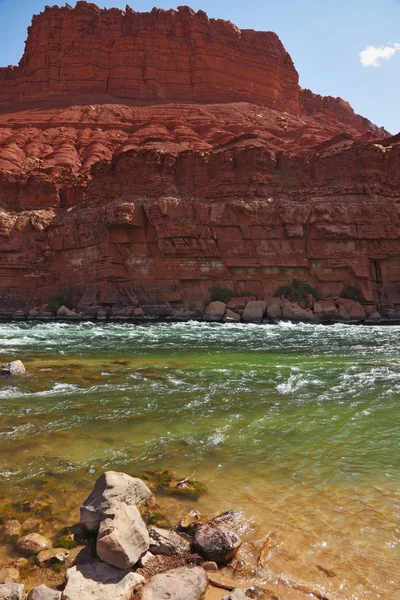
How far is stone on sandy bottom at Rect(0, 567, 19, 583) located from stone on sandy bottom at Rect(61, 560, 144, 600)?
0.52 m

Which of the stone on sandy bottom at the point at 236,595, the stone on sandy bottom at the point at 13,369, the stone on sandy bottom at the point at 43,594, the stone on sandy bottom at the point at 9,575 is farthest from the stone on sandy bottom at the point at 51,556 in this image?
the stone on sandy bottom at the point at 13,369

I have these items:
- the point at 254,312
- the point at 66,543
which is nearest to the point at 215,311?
the point at 254,312

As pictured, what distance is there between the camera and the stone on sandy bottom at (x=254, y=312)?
32188 mm

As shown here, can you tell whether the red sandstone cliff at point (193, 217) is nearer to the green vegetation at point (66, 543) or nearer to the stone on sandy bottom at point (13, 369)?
the stone on sandy bottom at point (13, 369)

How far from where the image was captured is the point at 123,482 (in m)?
4.73

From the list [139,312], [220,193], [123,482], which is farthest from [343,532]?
[220,193]

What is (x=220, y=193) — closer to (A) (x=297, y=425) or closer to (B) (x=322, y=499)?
(A) (x=297, y=425)

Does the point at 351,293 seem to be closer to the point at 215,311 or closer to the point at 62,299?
the point at 215,311

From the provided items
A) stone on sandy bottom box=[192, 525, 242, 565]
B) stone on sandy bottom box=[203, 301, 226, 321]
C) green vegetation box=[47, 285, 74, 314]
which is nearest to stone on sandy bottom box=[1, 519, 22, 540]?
stone on sandy bottom box=[192, 525, 242, 565]

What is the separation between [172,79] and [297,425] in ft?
240

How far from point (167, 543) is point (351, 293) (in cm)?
3253

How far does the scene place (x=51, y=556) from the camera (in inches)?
155

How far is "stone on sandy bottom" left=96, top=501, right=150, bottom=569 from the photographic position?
3.68 metres

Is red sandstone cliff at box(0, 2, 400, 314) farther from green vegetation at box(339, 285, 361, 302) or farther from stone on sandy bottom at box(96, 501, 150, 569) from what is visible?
stone on sandy bottom at box(96, 501, 150, 569)
